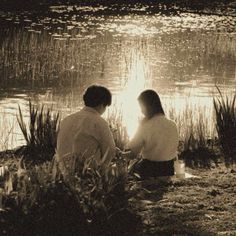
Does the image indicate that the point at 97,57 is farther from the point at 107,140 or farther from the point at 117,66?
the point at 107,140

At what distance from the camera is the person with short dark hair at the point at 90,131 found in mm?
6469

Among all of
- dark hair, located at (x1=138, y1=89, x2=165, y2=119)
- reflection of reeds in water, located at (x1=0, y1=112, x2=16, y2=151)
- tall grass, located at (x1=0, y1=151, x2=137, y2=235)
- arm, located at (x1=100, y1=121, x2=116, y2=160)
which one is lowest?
reflection of reeds in water, located at (x1=0, y1=112, x2=16, y2=151)

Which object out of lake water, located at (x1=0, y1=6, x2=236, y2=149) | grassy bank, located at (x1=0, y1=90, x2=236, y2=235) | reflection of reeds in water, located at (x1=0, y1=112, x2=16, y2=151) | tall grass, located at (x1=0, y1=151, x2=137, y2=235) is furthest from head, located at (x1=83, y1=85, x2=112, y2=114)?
lake water, located at (x1=0, y1=6, x2=236, y2=149)

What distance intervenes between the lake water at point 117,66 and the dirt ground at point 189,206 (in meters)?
3.05

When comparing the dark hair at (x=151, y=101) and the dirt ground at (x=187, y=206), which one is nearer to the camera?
the dirt ground at (x=187, y=206)

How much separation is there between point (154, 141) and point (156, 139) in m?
0.03

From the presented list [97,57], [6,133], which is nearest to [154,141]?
[6,133]

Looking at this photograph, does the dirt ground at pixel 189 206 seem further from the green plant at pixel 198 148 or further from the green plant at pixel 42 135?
the green plant at pixel 42 135

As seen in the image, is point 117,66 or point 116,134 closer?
point 116,134

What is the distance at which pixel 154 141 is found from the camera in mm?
7094

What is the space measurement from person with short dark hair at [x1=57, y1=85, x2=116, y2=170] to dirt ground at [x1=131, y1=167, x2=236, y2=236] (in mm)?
505

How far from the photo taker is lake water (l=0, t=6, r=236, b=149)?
12.2m

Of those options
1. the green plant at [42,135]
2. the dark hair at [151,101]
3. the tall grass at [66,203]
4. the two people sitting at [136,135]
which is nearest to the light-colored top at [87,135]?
the two people sitting at [136,135]

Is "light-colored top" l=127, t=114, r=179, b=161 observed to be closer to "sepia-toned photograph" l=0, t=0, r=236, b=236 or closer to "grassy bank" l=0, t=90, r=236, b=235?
"sepia-toned photograph" l=0, t=0, r=236, b=236
